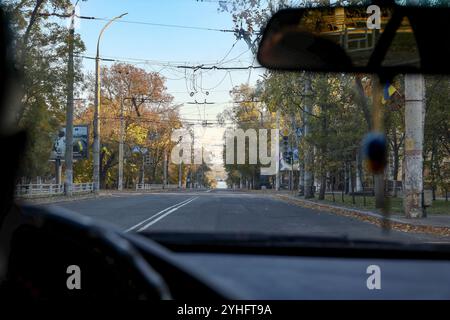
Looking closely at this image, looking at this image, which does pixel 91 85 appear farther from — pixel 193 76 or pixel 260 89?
pixel 193 76

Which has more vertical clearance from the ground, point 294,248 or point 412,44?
point 412,44

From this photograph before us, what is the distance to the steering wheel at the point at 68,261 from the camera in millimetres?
1922

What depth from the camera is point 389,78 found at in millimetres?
2844

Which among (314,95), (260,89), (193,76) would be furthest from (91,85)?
(193,76)

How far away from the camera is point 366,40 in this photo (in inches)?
110

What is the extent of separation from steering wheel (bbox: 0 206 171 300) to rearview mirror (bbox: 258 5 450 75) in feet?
4.14

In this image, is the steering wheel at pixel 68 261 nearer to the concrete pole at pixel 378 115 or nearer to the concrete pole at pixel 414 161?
the concrete pole at pixel 378 115

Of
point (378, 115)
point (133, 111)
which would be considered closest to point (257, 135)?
point (378, 115)

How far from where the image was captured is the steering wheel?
1922 mm

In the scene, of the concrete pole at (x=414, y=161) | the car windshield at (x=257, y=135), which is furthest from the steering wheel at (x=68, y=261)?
the concrete pole at (x=414, y=161)

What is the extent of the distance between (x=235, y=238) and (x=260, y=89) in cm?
1957

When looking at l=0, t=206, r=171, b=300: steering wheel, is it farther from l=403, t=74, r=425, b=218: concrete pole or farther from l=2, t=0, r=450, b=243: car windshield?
l=403, t=74, r=425, b=218: concrete pole

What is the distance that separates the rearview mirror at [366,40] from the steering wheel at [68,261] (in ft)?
4.14
